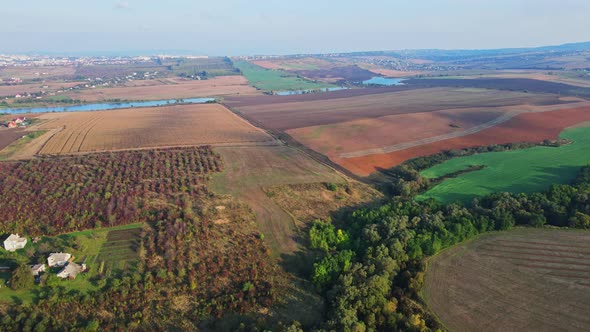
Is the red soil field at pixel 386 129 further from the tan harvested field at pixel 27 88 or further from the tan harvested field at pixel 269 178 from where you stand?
the tan harvested field at pixel 27 88

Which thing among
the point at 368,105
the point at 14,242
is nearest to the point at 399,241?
the point at 14,242

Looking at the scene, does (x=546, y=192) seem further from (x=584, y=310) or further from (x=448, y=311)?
(x=448, y=311)

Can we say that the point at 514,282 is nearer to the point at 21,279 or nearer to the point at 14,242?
the point at 21,279

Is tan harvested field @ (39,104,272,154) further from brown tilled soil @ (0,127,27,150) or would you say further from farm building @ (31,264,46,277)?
farm building @ (31,264,46,277)

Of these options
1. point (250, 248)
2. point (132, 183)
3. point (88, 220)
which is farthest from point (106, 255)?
point (132, 183)

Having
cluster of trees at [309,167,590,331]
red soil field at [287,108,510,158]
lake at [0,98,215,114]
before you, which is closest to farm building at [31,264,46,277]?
cluster of trees at [309,167,590,331]

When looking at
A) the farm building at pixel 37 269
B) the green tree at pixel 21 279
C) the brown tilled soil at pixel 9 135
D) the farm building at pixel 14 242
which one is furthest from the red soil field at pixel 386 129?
the brown tilled soil at pixel 9 135

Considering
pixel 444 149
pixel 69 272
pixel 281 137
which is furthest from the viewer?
pixel 281 137
